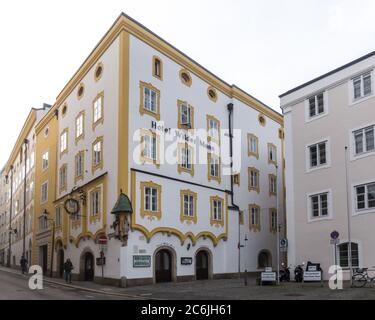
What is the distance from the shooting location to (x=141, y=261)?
103 ft

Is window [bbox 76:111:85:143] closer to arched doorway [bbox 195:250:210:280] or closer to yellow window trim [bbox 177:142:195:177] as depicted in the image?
yellow window trim [bbox 177:142:195:177]

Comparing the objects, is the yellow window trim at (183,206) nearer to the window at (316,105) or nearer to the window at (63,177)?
the window at (316,105)

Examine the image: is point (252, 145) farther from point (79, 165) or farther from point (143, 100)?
point (79, 165)

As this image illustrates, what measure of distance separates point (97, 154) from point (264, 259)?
19.7 meters

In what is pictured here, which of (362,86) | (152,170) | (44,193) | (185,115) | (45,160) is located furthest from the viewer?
(45,160)

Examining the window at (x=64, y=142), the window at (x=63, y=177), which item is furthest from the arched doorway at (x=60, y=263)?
the window at (x=64, y=142)

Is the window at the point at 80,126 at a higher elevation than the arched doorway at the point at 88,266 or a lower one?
higher

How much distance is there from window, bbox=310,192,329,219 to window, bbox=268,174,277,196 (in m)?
14.2

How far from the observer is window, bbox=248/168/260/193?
4531cm

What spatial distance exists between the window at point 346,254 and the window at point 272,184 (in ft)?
55.8

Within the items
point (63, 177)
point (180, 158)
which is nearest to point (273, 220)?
point (180, 158)

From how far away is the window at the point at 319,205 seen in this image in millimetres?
33188

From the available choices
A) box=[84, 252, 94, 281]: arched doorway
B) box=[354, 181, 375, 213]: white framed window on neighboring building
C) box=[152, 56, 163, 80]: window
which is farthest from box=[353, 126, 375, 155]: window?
box=[84, 252, 94, 281]: arched doorway

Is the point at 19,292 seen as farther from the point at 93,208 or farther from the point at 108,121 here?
the point at 108,121
